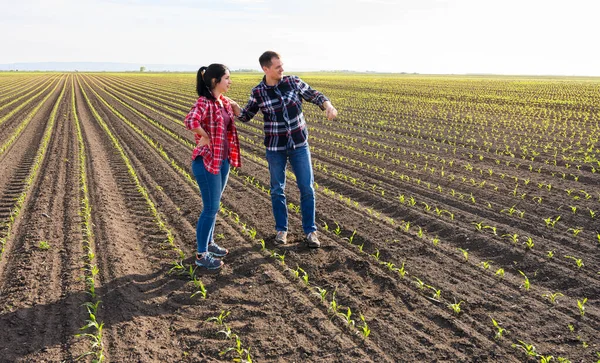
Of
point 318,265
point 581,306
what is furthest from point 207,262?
point 581,306

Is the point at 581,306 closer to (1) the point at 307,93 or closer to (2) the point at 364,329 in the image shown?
(2) the point at 364,329

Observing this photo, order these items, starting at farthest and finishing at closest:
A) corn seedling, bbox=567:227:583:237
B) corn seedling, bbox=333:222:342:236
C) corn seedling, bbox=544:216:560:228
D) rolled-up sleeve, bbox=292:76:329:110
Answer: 1. corn seedling, bbox=544:216:560:228
2. corn seedling, bbox=333:222:342:236
3. corn seedling, bbox=567:227:583:237
4. rolled-up sleeve, bbox=292:76:329:110

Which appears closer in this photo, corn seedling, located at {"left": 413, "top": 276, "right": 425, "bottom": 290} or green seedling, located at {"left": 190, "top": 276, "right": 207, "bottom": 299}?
green seedling, located at {"left": 190, "top": 276, "right": 207, "bottom": 299}

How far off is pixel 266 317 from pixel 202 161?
5.43 ft

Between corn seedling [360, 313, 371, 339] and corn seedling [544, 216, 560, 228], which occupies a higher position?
corn seedling [544, 216, 560, 228]

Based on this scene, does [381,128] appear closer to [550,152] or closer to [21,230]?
[550,152]

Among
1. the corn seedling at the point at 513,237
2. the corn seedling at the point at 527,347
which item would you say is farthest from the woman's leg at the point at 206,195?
the corn seedling at the point at 513,237

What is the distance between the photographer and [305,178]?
529 centimetres

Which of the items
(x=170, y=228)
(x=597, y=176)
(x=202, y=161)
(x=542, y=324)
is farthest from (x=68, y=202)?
(x=597, y=176)

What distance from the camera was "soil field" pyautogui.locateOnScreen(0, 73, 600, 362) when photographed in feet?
11.9

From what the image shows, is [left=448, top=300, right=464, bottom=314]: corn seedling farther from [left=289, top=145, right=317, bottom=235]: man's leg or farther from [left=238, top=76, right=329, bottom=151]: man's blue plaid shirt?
[left=238, top=76, right=329, bottom=151]: man's blue plaid shirt

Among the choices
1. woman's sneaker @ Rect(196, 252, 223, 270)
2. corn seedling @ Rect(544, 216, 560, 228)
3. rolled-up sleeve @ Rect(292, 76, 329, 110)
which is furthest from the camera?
corn seedling @ Rect(544, 216, 560, 228)

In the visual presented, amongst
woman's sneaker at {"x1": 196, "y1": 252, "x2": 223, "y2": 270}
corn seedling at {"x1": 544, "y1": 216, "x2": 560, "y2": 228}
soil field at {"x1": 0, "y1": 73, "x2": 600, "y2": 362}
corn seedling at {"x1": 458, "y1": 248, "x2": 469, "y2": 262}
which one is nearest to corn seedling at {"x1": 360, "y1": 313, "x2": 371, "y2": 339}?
soil field at {"x1": 0, "y1": 73, "x2": 600, "y2": 362}

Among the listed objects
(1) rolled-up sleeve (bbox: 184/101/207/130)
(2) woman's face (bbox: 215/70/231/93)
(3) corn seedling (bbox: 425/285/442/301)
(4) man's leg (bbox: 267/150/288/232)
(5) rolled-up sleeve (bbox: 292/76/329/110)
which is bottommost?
(3) corn seedling (bbox: 425/285/442/301)
